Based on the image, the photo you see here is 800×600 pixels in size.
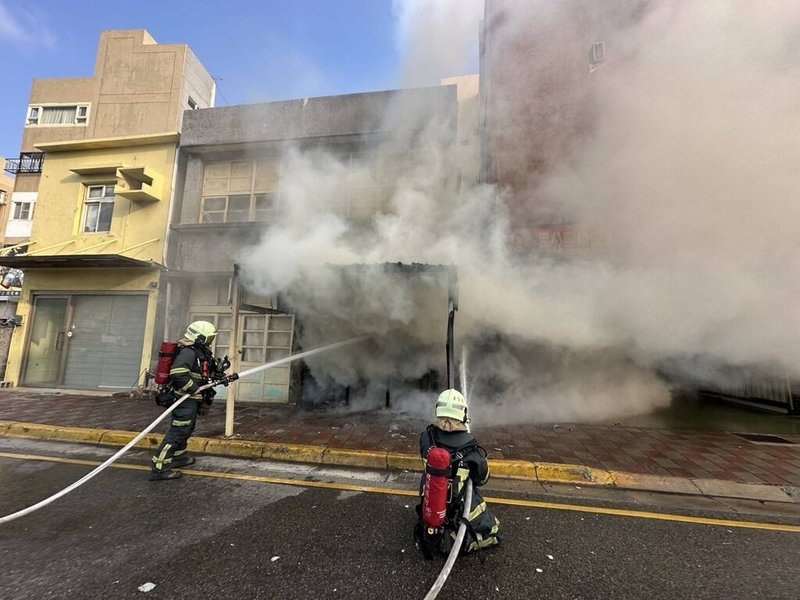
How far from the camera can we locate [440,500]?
1.95 metres

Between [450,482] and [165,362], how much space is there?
9.98 feet

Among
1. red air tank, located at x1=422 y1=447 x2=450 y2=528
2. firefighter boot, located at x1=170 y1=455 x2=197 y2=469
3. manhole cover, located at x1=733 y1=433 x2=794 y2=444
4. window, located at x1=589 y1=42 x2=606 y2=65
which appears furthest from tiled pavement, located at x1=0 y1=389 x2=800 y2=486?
window, located at x1=589 y1=42 x2=606 y2=65

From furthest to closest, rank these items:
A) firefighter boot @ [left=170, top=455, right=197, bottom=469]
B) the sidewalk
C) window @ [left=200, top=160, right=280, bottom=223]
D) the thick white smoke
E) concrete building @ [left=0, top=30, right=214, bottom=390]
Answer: concrete building @ [left=0, top=30, right=214, bottom=390]
window @ [left=200, top=160, right=280, bottom=223]
the thick white smoke
firefighter boot @ [left=170, top=455, right=197, bottom=469]
the sidewalk

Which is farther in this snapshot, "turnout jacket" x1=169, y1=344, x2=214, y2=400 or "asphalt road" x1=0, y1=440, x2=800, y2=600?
"turnout jacket" x1=169, y1=344, x2=214, y2=400

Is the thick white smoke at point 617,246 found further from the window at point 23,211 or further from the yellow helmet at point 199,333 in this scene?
the window at point 23,211

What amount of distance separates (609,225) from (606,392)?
2.53m

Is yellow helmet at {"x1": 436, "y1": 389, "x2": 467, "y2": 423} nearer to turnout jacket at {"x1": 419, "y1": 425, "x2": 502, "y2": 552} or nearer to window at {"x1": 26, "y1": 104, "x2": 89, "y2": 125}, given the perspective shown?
turnout jacket at {"x1": 419, "y1": 425, "x2": 502, "y2": 552}

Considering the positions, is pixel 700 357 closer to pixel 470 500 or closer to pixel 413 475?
pixel 413 475

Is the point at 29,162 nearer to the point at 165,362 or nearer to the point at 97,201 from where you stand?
the point at 97,201

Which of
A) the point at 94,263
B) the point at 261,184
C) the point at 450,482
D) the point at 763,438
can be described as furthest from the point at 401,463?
Answer: the point at 94,263

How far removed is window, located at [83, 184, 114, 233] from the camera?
821 cm

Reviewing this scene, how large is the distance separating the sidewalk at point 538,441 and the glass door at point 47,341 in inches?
81.6

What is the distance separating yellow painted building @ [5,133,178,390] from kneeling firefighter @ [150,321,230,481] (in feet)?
14.8

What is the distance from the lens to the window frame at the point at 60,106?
21.2 meters
